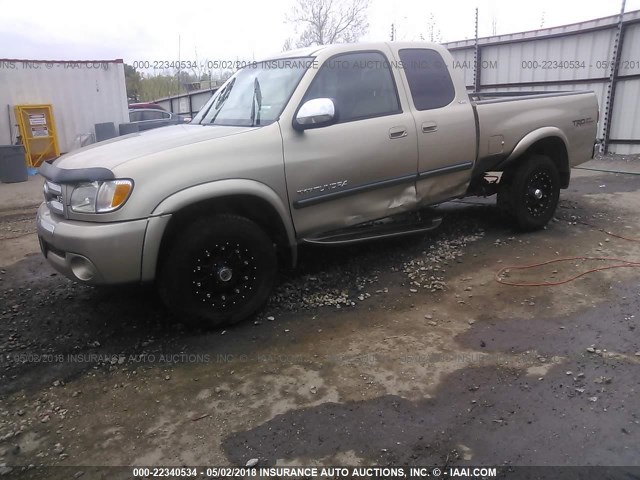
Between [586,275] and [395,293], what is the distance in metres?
1.72

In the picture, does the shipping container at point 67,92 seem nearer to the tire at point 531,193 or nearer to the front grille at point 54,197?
Answer: the front grille at point 54,197

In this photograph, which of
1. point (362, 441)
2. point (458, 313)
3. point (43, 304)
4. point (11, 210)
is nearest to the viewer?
point (362, 441)

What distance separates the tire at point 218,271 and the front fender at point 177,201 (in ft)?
0.48

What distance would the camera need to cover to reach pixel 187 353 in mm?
3320

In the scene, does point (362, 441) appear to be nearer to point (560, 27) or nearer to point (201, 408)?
point (201, 408)

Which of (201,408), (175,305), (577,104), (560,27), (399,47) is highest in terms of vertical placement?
(560,27)

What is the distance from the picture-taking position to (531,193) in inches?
209

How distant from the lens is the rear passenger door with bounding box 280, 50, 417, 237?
12.2 ft

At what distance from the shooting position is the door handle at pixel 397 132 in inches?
163

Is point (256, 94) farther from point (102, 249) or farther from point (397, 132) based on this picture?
point (102, 249)

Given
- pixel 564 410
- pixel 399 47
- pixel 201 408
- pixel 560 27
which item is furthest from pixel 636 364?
pixel 560 27

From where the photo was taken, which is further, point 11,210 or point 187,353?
point 11,210

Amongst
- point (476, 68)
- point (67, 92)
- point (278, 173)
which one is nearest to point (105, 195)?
point (278, 173)

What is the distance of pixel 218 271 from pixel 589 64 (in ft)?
36.1
